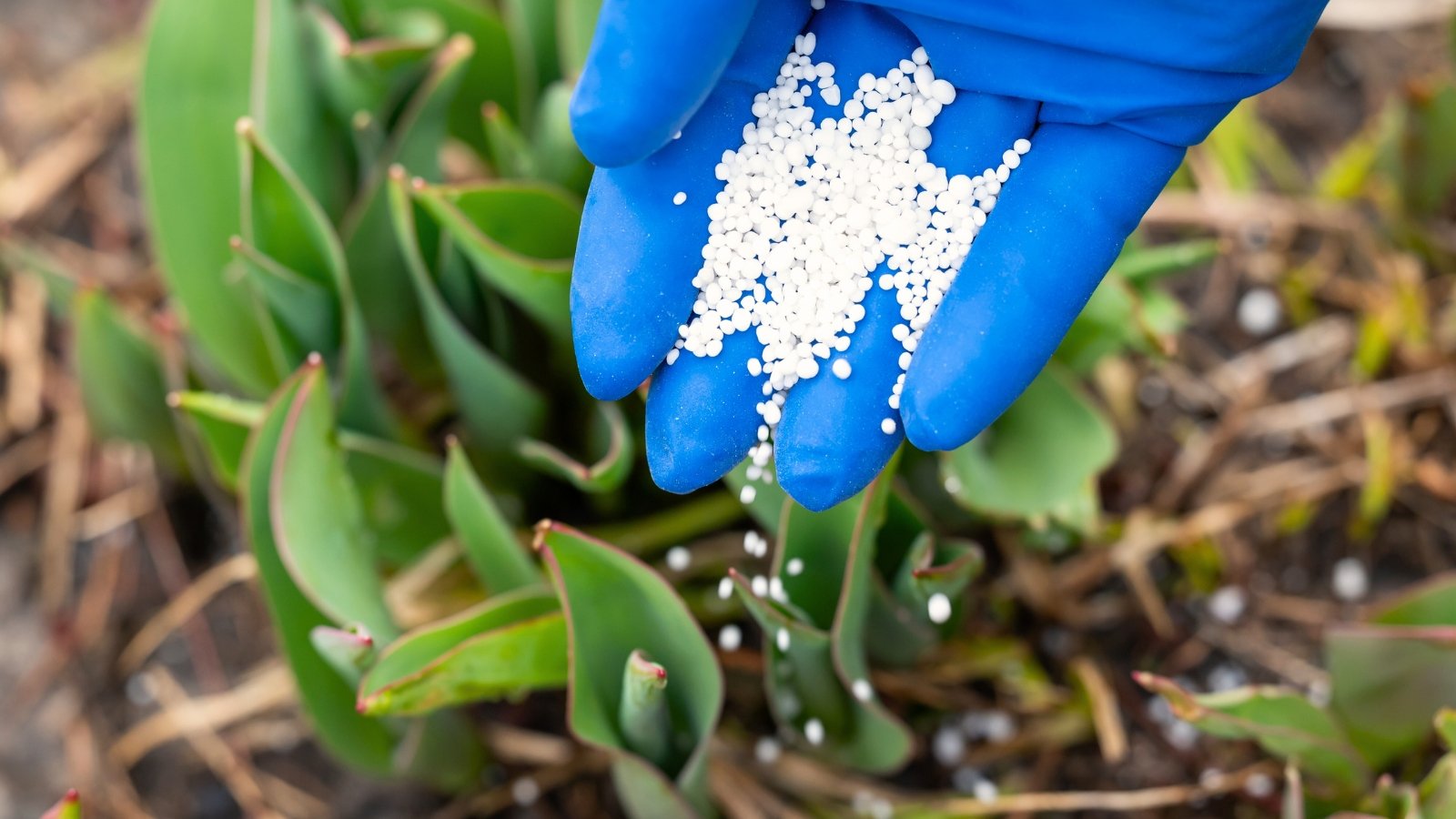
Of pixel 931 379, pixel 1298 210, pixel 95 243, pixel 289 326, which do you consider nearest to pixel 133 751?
pixel 289 326

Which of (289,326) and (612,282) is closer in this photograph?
(612,282)

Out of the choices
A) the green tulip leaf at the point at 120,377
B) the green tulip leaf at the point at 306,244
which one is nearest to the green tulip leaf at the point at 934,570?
the green tulip leaf at the point at 306,244

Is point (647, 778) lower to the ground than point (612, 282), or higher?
lower

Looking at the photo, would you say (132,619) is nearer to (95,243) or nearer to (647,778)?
(95,243)

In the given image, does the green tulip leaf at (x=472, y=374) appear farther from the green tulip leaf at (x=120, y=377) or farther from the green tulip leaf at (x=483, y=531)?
the green tulip leaf at (x=120, y=377)

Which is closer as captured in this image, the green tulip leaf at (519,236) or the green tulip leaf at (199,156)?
the green tulip leaf at (519,236)

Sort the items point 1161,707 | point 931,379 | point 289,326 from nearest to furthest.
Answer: point 931,379, point 289,326, point 1161,707
